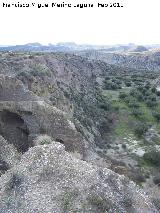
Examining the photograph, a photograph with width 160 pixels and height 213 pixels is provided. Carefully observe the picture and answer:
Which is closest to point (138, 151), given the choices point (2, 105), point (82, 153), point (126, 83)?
point (82, 153)

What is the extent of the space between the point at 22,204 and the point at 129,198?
418 centimetres

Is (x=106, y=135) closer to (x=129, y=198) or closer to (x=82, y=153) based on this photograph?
(x=82, y=153)

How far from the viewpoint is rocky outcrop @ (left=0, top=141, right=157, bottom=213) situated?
15.1 meters

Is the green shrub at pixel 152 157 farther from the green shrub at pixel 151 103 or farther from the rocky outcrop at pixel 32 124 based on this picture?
the green shrub at pixel 151 103

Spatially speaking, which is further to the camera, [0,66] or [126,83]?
[126,83]

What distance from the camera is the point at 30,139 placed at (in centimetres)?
2336

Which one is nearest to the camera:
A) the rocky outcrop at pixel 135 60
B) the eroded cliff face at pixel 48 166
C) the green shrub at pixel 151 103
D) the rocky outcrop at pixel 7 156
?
the eroded cliff face at pixel 48 166

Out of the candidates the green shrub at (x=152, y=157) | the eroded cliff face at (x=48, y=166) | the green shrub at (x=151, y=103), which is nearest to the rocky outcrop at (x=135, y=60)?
the green shrub at (x=151, y=103)

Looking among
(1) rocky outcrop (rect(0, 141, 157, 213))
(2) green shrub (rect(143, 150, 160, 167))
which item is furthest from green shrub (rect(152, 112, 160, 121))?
(1) rocky outcrop (rect(0, 141, 157, 213))

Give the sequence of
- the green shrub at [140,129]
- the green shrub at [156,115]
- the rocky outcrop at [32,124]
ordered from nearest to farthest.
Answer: the rocky outcrop at [32,124] → the green shrub at [140,129] → the green shrub at [156,115]

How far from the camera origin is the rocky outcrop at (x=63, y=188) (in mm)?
15148

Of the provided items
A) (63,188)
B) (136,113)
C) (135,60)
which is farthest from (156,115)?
(135,60)

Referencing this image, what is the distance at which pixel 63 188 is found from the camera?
15.8 m

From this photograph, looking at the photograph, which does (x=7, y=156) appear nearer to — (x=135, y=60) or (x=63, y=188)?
(x=63, y=188)
